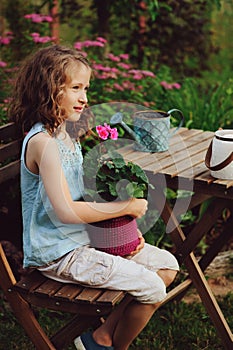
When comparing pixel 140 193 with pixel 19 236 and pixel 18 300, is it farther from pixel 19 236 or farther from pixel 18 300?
pixel 19 236

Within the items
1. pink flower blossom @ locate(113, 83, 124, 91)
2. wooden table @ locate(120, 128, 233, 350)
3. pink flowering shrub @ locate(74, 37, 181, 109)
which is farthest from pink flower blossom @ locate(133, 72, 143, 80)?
wooden table @ locate(120, 128, 233, 350)

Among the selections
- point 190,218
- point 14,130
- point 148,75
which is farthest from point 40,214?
point 148,75

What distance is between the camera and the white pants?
254cm

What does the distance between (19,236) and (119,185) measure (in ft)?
4.75

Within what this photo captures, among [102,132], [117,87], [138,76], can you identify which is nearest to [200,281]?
[102,132]

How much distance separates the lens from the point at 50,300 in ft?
8.48

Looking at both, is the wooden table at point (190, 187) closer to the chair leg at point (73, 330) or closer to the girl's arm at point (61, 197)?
the girl's arm at point (61, 197)

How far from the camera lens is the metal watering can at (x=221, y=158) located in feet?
8.79

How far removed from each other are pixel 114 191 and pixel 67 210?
190 mm

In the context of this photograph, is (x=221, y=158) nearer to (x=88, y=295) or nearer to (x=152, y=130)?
(x=152, y=130)

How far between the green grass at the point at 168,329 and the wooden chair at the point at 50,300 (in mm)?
567

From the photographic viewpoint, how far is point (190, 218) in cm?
418

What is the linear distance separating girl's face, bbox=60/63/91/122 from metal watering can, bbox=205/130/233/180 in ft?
1.81

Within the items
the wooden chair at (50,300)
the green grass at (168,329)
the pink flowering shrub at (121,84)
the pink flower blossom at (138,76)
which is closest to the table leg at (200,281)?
the green grass at (168,329)
